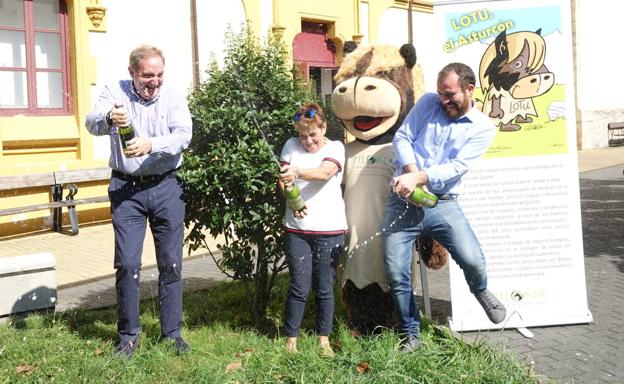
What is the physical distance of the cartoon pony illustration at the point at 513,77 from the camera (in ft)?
17.5

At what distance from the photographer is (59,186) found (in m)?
11.2

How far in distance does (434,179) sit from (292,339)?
4.35 feet

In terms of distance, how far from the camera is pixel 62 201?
10.8 metres

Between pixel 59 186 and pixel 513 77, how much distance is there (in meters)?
7.73

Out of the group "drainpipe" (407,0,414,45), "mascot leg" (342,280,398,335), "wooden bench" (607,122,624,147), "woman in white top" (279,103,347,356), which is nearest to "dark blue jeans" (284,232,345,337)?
"woman in white top" (279,103,347,356)

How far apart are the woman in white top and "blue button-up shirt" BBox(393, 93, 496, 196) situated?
44 centimetres

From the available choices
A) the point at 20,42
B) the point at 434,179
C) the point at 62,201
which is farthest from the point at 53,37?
the point at 434,179

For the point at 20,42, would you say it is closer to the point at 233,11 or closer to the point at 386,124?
the point at 233,11

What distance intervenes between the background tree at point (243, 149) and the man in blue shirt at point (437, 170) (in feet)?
2.93

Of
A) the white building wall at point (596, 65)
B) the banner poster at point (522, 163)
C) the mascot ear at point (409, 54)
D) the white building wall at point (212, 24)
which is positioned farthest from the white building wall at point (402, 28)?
the mascot ear at point (409, 54)

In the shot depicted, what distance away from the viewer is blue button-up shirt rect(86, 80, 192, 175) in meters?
4.76

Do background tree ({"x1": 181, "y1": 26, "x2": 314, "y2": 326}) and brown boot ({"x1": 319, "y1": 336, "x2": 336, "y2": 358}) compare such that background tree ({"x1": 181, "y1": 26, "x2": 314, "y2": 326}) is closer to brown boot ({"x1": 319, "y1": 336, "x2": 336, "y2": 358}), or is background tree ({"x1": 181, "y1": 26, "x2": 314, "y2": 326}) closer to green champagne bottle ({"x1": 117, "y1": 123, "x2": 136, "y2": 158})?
green champagne bottle ({"x1": 117, "y1": 123, "x2": 136, "y2": 158})

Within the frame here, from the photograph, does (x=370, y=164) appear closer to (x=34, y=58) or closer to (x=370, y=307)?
(x=370, y=307)

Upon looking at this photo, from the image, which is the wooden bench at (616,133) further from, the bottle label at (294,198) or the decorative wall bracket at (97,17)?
the bottle label at (294,198)
